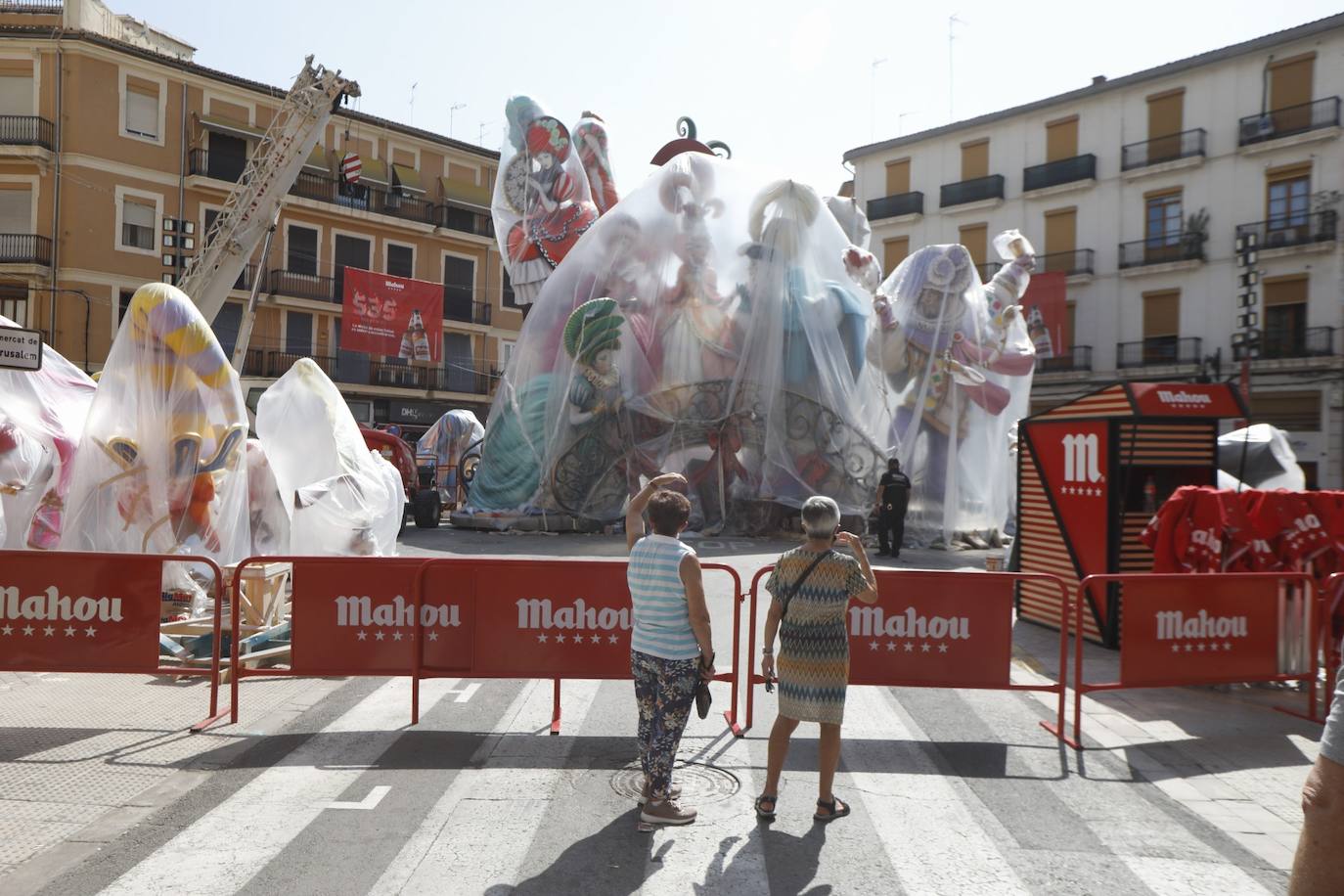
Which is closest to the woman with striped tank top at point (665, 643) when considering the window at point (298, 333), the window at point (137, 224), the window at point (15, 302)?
the window at point (15, 302)

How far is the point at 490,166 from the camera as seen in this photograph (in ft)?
136

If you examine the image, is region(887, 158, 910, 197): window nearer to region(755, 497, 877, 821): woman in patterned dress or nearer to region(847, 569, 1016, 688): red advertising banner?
region(847, 569, 1016, 688): red advertising banner

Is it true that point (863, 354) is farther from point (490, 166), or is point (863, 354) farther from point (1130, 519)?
point (490, 166)

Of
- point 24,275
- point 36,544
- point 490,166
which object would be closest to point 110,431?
point 36,544

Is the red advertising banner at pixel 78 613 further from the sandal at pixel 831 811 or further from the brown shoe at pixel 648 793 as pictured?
the sandal at pixel 831 811

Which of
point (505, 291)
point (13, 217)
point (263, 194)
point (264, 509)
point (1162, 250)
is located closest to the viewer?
point (264, 509)

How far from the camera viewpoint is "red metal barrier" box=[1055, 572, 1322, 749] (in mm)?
5980

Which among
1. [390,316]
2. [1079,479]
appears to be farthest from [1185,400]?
[390,316]

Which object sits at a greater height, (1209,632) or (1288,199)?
(1288,199)

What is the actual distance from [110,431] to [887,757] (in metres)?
6.97

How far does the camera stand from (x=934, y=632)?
5.86m

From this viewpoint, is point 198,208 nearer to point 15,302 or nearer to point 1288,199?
point 15,302

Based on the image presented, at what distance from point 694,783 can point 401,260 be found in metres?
36.3

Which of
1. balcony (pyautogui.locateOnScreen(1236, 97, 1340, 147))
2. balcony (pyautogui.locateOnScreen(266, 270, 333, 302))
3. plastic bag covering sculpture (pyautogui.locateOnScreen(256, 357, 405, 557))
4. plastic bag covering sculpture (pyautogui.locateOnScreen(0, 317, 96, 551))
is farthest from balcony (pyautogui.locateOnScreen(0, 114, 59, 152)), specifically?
balcony (pyautogui.locateOnScreen(1236, 97, 1340, 147))
